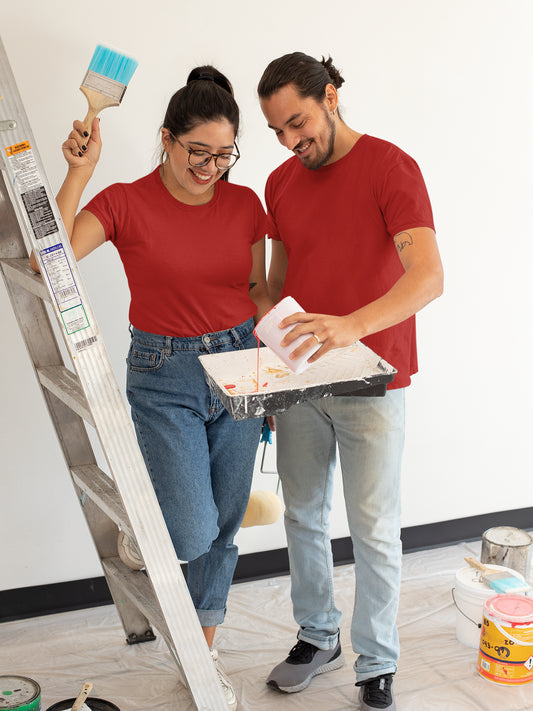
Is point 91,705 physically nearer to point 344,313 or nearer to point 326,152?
point 344,313

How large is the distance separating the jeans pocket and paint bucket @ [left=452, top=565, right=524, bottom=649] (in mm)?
1214

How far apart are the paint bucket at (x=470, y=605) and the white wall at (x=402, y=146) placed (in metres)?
0.60

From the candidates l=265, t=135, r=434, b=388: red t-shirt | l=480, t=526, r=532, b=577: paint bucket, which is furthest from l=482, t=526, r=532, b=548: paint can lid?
l=265, t=135, r=434, b=388: red t-shirt

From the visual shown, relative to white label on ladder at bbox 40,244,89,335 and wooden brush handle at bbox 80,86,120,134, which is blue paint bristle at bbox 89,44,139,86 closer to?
wooden brush handle at bbox 80,86,120,134

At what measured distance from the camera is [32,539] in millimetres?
2580

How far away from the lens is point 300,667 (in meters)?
2.21

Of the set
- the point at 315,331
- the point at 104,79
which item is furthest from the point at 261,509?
the point at 104,79

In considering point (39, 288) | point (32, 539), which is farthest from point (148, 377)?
point (32, 539)

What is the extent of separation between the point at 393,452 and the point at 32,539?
4.29 feet

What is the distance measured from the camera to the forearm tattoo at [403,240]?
170 cm

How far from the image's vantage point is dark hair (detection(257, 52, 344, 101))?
1.77 meters

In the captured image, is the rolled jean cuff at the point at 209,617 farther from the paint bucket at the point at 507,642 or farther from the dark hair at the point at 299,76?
the dark hair at the point at 299,76

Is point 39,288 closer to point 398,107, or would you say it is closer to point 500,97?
point 398,107

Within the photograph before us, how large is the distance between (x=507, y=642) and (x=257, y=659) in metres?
0.73
